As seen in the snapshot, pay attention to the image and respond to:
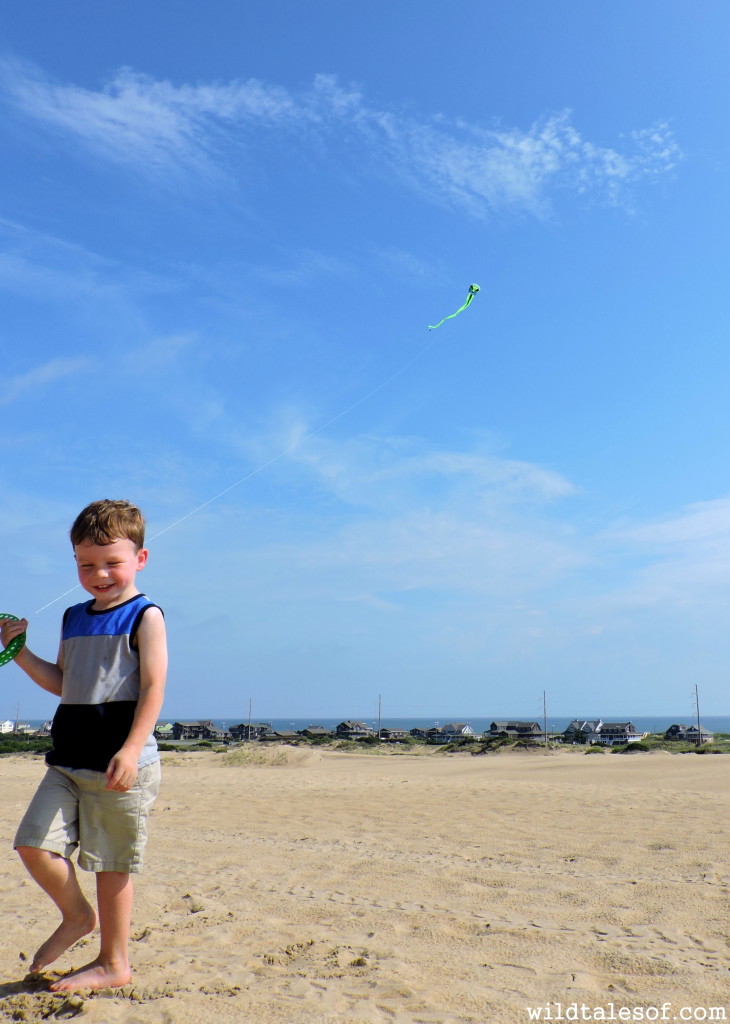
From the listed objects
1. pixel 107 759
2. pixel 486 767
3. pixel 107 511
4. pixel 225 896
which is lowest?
pixel 486 767

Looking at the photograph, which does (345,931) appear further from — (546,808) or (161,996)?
(546,808)

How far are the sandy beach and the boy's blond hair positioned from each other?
5.76 ft

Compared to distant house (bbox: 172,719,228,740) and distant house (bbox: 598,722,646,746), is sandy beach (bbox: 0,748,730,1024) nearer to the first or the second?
distant house (bbox: 172,719,228,740)

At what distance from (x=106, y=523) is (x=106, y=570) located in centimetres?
20

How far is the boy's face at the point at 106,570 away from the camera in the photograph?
11.0ft

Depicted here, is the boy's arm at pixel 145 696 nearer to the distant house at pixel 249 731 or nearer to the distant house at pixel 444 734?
the distant house at pixel 444 734

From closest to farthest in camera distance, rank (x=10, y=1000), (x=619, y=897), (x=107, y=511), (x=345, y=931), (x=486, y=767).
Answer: (x=10, y=1000) → (x=107, y=511) → (x=345, y=931) → (x=619, y=897) → (x=486, y=767)

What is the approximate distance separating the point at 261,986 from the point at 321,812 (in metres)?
6.10

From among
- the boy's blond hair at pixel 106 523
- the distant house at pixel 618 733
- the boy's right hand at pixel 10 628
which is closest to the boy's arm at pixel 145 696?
the boy's blond hair at pixel 106 523

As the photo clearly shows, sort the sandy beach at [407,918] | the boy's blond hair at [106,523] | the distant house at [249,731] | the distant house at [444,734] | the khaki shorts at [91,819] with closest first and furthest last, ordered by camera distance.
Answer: the sandy beach at [407,918]
the khaki shorts at [91,819]
the boy's blond hair at [106,523]
the distant house at [444,734]
the distant house at [249,731]

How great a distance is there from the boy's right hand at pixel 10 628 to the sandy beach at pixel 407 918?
53.6 inches

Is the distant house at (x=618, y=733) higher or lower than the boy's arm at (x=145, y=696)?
lower

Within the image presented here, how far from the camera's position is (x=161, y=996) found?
295 cm

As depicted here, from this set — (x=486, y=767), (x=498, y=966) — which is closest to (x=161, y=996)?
(x=498, y=966)
